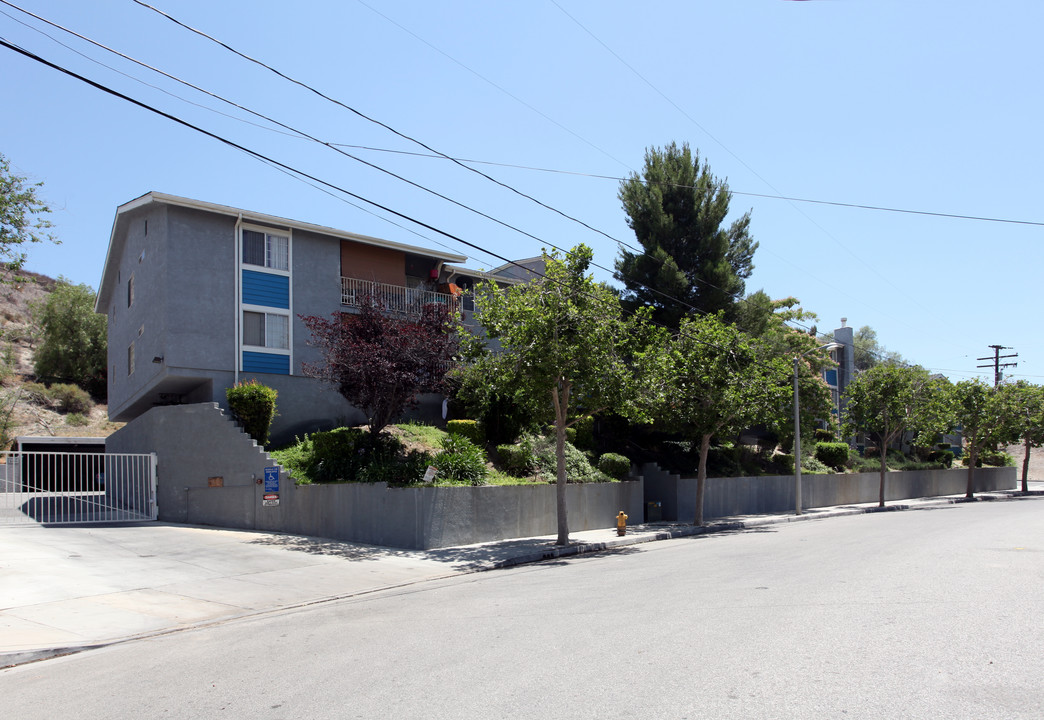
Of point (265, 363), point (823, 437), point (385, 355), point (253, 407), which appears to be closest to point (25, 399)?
point (265, 363)

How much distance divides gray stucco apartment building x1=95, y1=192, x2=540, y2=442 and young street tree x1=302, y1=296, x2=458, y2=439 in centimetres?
245

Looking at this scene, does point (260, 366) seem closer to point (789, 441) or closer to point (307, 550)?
point (307, 550)

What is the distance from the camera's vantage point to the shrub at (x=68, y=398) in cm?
5075

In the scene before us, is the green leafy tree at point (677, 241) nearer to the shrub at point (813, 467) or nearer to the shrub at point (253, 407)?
the shrub at point (813, 467)

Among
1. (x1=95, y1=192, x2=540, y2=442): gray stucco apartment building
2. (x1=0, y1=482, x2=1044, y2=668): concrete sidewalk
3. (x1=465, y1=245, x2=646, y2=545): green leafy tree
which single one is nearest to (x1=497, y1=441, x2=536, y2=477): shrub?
(x1=0, y1=482, x2=1044, y2=668): concrete sidewalk

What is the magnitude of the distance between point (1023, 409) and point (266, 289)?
4383cm

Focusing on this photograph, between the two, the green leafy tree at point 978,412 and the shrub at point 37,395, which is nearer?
the green leafy tree at point 978,412

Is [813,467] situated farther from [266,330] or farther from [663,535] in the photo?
[266,330]

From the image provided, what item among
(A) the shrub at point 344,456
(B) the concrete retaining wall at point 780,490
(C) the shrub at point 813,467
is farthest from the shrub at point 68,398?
(C) the shrub at point 813,467

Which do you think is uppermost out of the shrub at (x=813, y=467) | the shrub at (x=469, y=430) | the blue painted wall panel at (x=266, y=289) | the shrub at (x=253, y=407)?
the blue painted wall panel at (x=266, y=289)

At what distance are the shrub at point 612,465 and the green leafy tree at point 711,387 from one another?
186 centimetres

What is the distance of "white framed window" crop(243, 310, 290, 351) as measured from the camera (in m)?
25.0

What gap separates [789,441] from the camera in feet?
124

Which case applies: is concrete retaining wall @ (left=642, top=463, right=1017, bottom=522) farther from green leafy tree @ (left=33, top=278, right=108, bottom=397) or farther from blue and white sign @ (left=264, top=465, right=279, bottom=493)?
green leafy tree @ (left=33, top=278, right=108, bottom=397)
